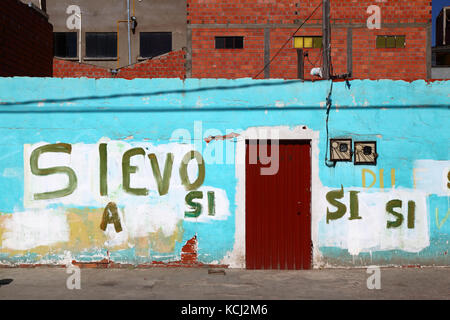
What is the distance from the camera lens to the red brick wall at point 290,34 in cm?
1658

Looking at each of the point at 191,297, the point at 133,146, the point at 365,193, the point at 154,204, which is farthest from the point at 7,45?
the point at 365,193

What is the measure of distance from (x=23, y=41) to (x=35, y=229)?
24.5ft

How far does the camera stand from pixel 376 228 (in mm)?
7418

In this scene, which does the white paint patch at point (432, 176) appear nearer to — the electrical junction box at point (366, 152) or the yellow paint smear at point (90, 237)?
the electrical junction box at point (366, 152)

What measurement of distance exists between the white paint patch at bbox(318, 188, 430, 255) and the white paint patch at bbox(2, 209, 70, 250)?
→ 4456 mm

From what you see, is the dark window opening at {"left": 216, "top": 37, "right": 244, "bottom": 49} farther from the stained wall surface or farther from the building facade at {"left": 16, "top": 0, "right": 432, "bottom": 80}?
the stained wall surface

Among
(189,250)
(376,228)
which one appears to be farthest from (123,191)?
(376,228)

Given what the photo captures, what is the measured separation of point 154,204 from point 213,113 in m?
1.86

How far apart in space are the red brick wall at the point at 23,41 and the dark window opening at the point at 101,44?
35.6 ft

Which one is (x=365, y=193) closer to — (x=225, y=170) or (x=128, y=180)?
(x=225, y=170)

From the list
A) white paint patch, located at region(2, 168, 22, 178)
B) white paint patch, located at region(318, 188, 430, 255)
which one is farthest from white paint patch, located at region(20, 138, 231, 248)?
white paint patch, located at region(318, 188, 430, 255)

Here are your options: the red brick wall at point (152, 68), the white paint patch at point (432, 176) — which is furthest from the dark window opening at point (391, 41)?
the white paint patch at point (432, 176)

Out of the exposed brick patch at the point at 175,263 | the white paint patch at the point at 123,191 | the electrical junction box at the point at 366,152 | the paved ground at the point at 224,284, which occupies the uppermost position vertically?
the electrical junction box at the point at 366,152

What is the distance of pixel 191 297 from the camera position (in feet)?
19.5
